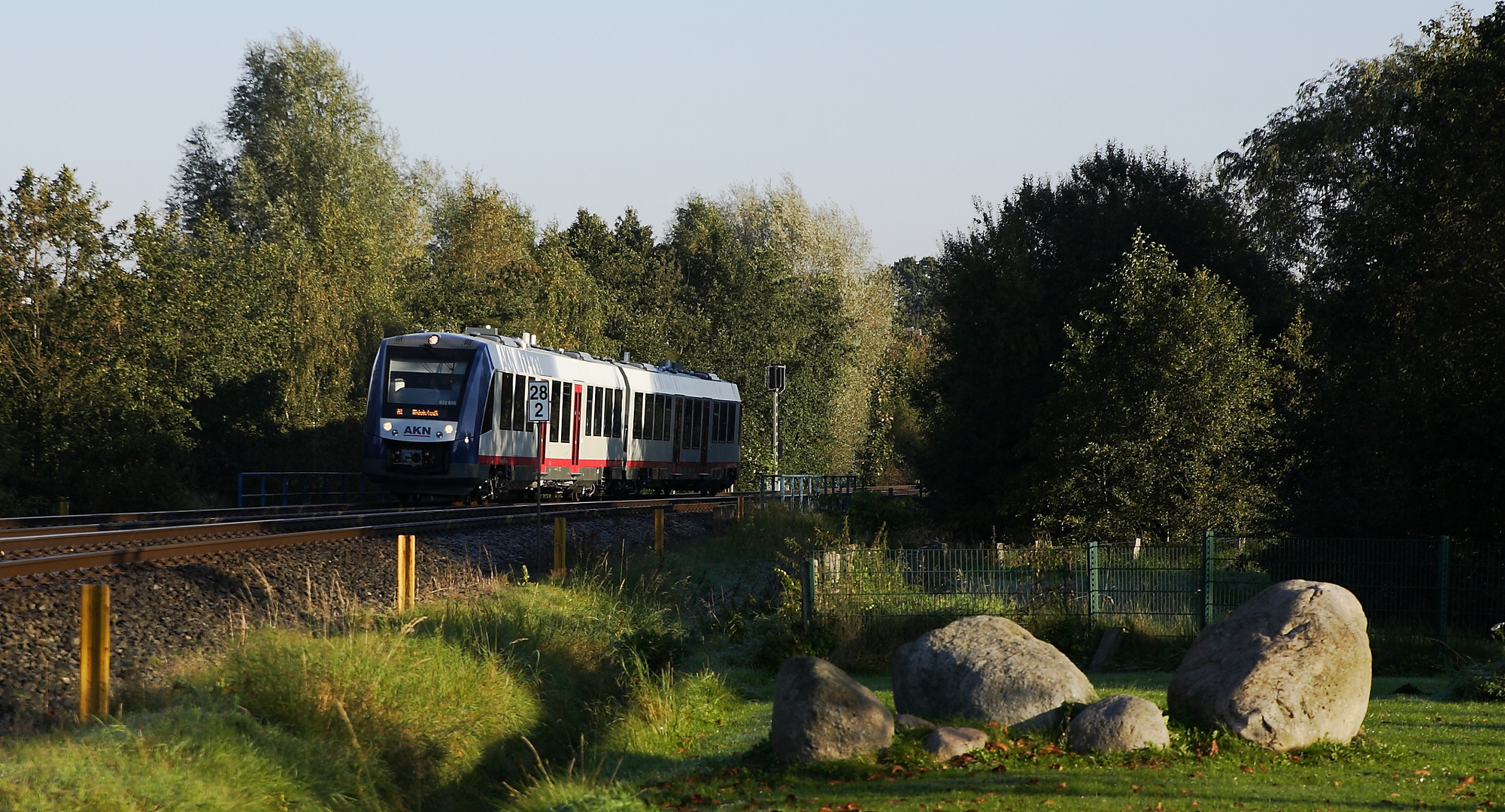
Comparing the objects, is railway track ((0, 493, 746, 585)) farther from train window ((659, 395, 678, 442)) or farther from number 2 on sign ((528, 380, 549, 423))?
train window ((659, 395, 678, 442))

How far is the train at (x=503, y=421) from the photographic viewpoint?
28.4 m

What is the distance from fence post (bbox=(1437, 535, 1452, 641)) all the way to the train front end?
17746 mm

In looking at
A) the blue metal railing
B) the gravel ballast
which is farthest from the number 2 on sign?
the blue metal railing

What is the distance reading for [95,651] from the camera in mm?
10039

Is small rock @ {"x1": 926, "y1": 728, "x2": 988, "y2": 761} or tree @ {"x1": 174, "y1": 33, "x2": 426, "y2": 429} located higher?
tree @ {"x1": 174, "y1": 33, "x2": 426, "y2": 429}

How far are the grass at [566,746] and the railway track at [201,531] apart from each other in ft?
10.5

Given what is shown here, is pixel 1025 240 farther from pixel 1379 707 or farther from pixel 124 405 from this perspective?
pixel 1379 707

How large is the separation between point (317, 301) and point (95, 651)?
3802 centimetres

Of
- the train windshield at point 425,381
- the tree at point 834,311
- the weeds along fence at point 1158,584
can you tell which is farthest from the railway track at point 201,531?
the tree at point 834,311

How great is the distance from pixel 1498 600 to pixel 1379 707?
4909mm

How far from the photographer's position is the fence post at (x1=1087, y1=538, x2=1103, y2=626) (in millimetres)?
17266

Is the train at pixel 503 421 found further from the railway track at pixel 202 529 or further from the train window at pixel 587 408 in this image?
the railway track at pixel 202 529


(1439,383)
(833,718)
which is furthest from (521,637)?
Answer: (1439,383)

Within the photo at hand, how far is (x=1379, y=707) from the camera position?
43.2 feet
